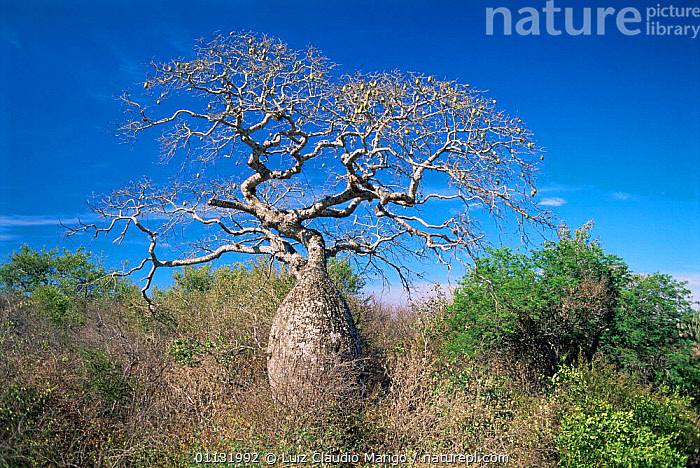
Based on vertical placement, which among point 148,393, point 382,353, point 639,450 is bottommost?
point 639,450

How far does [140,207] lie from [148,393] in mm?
4393

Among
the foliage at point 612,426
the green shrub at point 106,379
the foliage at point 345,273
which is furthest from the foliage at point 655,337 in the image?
the green shrub at point 106,379

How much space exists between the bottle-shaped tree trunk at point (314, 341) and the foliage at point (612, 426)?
4.25m

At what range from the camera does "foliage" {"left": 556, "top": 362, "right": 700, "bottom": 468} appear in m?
9.49

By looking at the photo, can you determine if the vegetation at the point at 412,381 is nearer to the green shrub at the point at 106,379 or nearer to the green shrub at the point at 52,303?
the green shrub at the point at 106,379

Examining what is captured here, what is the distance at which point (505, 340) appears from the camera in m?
15.9

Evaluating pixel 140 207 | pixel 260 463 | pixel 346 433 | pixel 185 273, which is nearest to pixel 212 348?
pixel 140 207

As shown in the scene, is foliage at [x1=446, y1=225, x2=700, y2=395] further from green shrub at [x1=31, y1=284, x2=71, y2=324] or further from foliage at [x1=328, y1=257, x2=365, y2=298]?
green shrub at [x1=31, y1=284, x2=71, y2=324]

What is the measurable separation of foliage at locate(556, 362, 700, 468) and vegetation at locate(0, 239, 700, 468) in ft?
0.11

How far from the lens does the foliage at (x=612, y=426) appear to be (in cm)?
949

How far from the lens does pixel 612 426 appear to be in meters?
9.59

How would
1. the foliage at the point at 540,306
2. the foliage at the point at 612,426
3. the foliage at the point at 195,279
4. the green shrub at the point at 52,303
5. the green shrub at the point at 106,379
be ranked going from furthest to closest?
the foliage at the point at 195,279 < the green shrub at the point at 52,303 < the foliage at the point at 540,306 < the foliage at the point at 612,426 < the green shrub at the point at 106,379

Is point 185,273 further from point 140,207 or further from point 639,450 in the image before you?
point 639,450

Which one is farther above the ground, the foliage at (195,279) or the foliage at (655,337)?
the foliage at (195,279)
